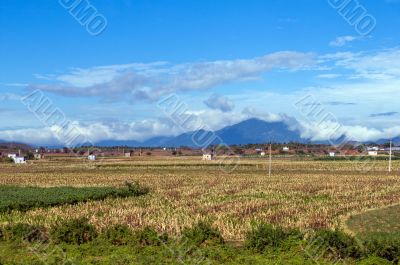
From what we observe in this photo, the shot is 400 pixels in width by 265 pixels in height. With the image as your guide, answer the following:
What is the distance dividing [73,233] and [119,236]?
4.32ft

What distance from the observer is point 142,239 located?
14.1 metres

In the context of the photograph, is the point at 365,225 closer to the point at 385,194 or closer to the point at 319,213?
the point at 319,213

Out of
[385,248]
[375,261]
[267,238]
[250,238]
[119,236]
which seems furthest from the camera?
[119,236]

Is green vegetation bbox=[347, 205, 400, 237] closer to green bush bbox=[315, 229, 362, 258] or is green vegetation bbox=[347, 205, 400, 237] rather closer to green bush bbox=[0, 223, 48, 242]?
green bush bbox=[315, 229, 362, 258]

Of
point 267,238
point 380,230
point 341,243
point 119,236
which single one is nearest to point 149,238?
point 119,236

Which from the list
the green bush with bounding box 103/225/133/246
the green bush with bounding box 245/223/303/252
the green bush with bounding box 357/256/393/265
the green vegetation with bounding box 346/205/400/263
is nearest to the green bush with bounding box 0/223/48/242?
the green bush with bounding box 103/225/133/246

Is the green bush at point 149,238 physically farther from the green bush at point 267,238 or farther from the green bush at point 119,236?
the green bush at point 267,238

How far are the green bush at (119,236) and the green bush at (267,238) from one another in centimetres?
313

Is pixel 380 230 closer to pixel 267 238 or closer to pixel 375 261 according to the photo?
pixel 267 238

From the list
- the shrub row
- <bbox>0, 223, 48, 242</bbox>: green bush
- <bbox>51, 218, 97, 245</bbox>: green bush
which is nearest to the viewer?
the shrub row

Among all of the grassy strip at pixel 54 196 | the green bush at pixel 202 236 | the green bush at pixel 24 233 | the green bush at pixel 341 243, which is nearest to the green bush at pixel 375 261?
the green bush at pixel 341 243

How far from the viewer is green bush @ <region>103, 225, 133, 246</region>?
14.2 m

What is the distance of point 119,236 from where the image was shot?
14.4 metres

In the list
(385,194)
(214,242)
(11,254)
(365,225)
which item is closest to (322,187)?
(385,194)
